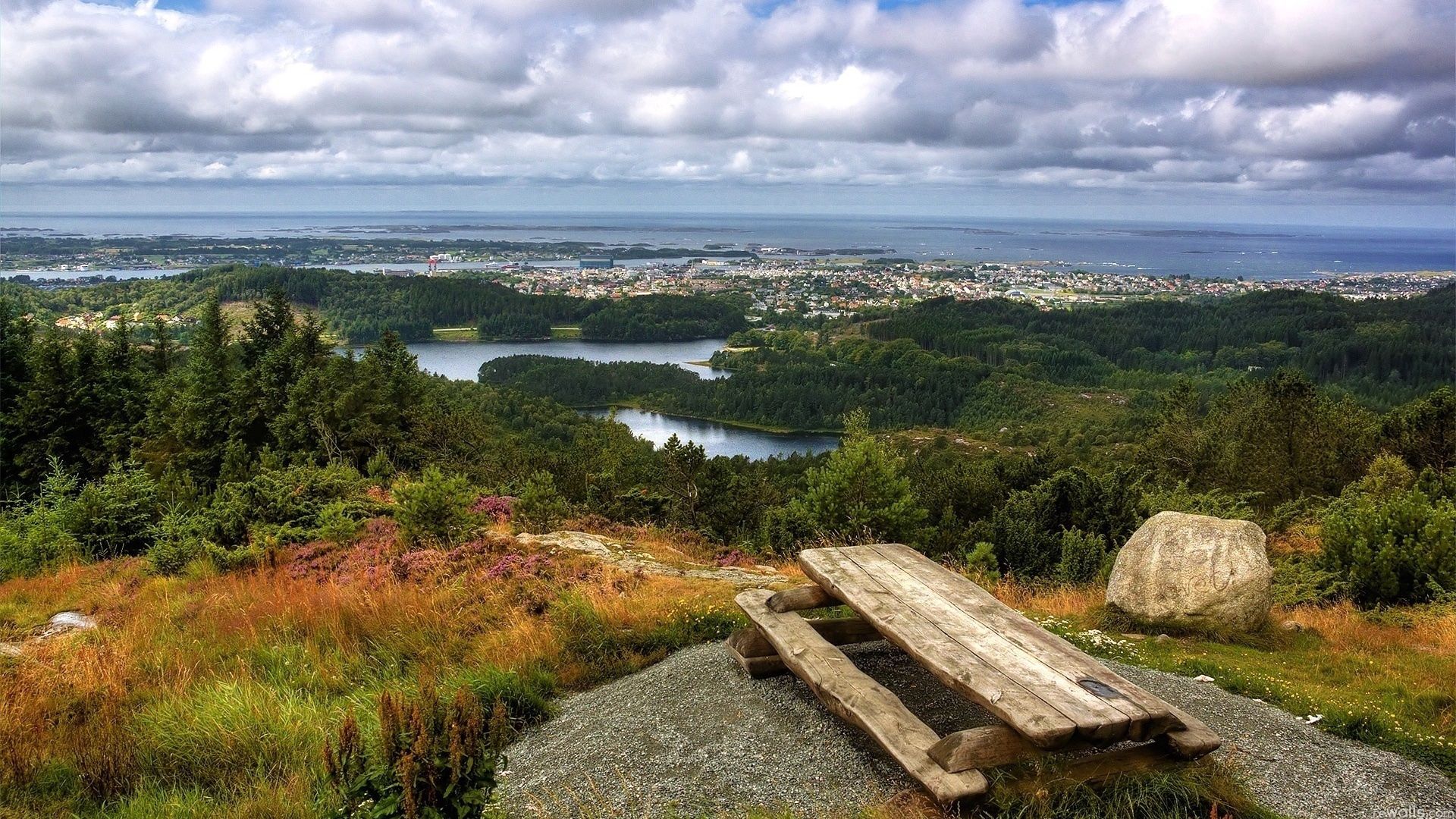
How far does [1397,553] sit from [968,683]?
333 inches

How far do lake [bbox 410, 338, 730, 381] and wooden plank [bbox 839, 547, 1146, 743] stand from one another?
339ft

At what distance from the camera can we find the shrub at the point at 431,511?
942cm

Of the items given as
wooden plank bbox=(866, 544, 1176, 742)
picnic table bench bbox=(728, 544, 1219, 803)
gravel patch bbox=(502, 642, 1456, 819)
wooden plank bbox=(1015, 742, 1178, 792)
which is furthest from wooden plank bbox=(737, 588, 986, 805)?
wooden plank bbox=(866, 544, 1176, 742)

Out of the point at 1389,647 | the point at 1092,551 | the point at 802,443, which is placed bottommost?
the point at 802,443

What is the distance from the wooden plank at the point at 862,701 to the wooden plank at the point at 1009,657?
0.40 m

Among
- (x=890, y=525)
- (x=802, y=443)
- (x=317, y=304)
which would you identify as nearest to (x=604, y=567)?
(x=890, y=525)

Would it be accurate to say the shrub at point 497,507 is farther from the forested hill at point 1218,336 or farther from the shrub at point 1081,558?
the forested hill at point 1218,336

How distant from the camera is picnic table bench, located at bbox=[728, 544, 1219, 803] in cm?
355

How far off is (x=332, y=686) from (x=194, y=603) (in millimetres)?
2820

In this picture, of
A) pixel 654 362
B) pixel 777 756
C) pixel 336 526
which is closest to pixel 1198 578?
pixel 777 756

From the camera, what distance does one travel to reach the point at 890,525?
1401 centimetres

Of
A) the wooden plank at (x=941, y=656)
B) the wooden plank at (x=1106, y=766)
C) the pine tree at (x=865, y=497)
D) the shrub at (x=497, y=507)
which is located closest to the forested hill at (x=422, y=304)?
the shrub at (x=497, y=507)

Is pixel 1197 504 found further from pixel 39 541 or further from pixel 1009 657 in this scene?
pixel 39 541

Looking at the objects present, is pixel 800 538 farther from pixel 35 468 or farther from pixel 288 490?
pixel 35 468
